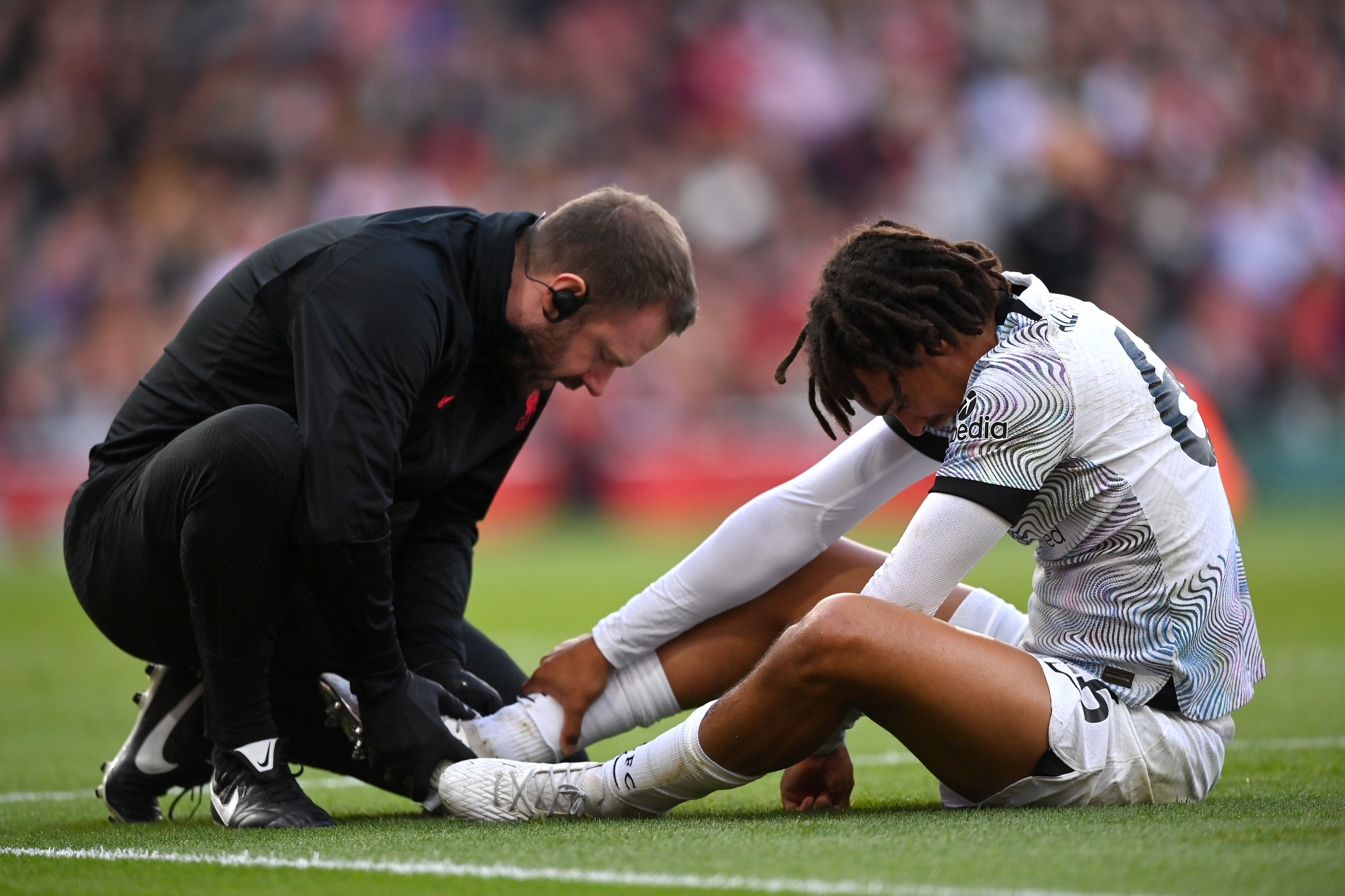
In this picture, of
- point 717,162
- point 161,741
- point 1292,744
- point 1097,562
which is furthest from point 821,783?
point 717,162

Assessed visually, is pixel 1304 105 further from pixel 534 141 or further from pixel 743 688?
pixel 743 688

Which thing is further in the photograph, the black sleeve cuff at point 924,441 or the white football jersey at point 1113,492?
the black sleeve cuff at point 924,441

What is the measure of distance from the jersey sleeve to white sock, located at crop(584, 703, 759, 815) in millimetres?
674

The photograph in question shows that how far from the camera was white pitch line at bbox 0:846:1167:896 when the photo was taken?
7.09ft

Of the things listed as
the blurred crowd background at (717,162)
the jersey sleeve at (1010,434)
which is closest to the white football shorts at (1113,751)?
the jersey sleeve at (1010,434)

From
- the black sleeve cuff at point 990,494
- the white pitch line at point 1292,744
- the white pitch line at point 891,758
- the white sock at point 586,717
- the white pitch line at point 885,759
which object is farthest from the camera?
the white pitch line at point 885,759

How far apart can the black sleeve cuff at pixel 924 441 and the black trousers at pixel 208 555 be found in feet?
4.24

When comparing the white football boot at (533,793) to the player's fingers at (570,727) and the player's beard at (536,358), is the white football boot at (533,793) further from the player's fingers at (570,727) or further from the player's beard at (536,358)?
the player's beard at (536,358)

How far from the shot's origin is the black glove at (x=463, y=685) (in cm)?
341

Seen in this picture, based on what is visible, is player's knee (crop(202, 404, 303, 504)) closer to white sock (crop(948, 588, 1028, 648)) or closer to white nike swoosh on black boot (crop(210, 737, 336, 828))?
white nike swoosh on black boot (crop(210, 737, 336, 828))

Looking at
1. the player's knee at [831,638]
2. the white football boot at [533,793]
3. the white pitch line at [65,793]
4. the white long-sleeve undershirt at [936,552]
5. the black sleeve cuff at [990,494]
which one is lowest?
the white pitch line at [65,793]

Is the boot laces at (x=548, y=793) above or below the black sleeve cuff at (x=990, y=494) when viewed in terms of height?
below

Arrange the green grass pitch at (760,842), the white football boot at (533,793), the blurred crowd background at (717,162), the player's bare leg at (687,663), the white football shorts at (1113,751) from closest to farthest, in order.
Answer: the green grass pitch at (760,842) < the white football shorts at (1113,751) < the white football boot at (533,793) < the player's bare leg at (687,663) < the blurred crowd background at (717,162)

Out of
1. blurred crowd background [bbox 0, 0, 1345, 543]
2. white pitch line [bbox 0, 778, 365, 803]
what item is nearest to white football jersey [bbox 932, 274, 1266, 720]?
white pitch line [bbox 0, 778, 365, 803]
